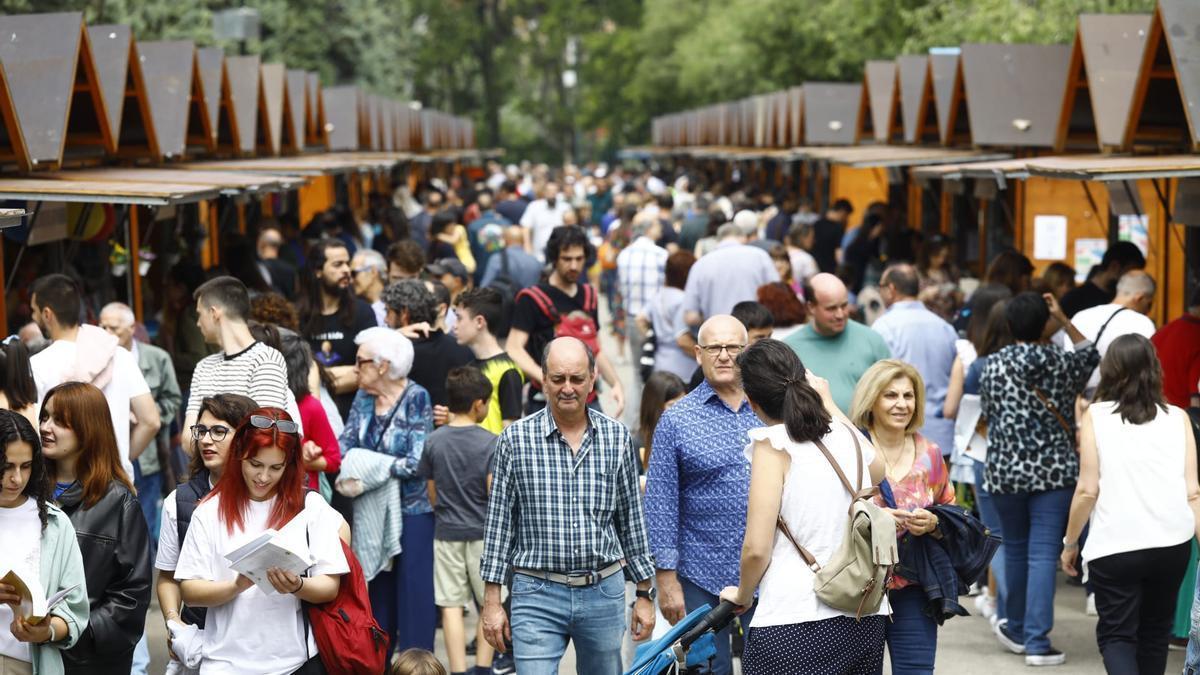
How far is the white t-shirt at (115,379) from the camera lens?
24.4 feet

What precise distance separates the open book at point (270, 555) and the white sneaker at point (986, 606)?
520 centimetres

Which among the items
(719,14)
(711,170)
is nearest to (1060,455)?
(711,170)

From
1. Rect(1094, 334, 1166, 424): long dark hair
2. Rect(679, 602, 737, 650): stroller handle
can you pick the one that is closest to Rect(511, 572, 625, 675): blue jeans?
Rect(679, 602, 737, 650): stroller handle

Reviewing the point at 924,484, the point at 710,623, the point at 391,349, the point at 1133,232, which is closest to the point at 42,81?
the point at 391,349

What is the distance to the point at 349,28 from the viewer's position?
5297 cm

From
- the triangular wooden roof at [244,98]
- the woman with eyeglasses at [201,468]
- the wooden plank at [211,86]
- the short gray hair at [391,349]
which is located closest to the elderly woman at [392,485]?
the short gray hair at [391,349]

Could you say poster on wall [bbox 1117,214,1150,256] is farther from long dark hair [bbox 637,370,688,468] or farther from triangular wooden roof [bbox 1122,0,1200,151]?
long dark hair [bbox 637,370,688,468]

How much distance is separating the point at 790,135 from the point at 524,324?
1707cm

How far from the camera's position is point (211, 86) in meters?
14.6

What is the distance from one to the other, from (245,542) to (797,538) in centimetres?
168

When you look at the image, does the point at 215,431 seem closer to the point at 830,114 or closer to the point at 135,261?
the point at 135,261

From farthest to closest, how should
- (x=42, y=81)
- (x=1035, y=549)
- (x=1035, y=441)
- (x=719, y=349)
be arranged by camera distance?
(x=42, y=81), (x=1035, y=549), (x=1035, y=441), (x=719, y=349)

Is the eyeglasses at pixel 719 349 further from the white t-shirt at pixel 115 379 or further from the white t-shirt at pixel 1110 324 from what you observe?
the white t-shirt at pixel 1110 324

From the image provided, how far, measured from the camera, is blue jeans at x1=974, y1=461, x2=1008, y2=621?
27.9ft
